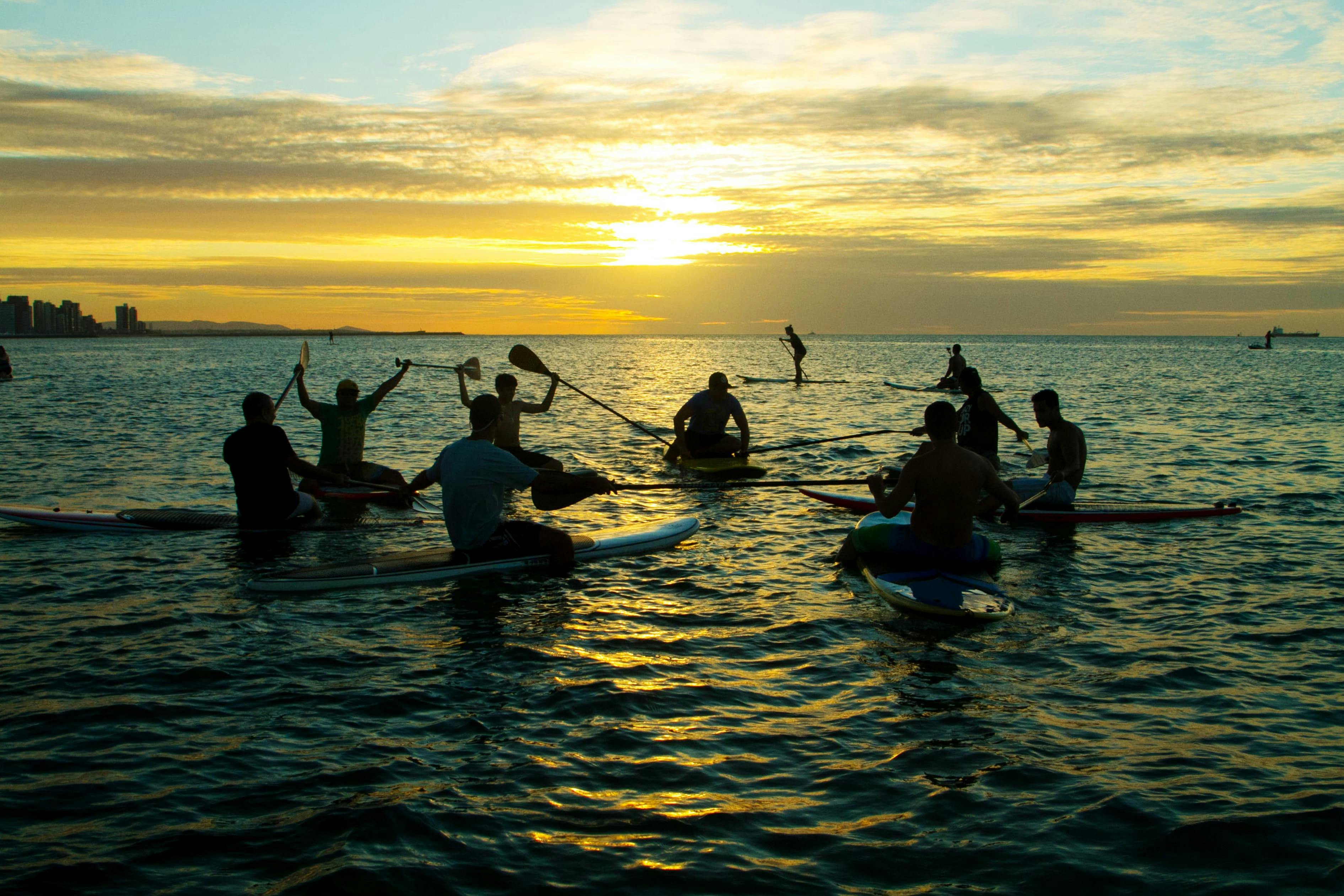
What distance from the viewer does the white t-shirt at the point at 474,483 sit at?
955 cm

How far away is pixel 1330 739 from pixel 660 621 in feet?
17.3

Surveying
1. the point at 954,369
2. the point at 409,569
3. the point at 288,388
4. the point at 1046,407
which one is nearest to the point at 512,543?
the point at 409,569

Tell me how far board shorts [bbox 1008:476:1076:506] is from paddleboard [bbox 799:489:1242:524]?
87mm

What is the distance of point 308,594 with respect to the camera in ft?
31.6

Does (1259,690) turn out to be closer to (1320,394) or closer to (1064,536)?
(1064,536)

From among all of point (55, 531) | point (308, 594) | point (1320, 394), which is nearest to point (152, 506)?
point (55, 531)

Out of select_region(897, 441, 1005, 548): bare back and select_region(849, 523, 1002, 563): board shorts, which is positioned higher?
select_region(897, 441, 1005, 548): bare back

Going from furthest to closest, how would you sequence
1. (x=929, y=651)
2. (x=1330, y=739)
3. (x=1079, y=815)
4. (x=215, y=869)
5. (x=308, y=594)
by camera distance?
(x=308, y=594) < (x=929, y=651) < (x=1330, y=739) < (x=1079, y=815) < (x=215, y=869)

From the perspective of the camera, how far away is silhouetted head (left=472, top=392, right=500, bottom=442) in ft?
31.2

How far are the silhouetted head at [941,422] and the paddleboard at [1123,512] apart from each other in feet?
13.2

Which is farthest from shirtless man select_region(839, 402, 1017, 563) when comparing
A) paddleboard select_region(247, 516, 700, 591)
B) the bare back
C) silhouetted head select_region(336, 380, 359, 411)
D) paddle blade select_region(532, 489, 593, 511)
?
silhouetted head select_region(336, 380, 359, 411)

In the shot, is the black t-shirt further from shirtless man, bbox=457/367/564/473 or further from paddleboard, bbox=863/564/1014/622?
paddleboard, bbox=863/564/1014/622

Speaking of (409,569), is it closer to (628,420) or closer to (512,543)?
(512,543)

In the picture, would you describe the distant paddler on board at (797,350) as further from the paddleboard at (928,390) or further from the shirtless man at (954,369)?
the shirtless man at (954,369)
